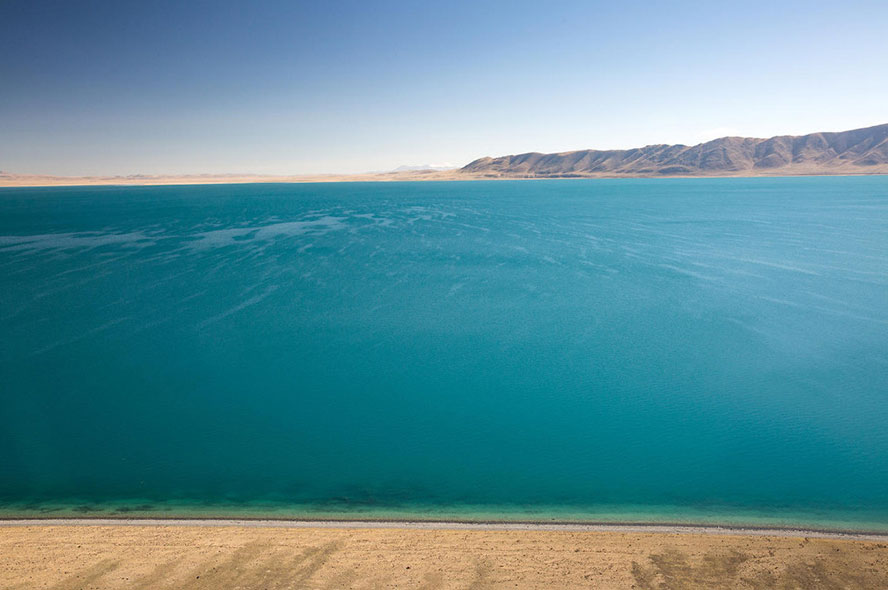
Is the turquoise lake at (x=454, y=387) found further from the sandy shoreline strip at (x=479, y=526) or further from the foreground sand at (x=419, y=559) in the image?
the foreground sand at (x=419, y=559)

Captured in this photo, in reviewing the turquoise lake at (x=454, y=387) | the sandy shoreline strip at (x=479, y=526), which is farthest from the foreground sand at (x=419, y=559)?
the turquoise lake at (x=454, y=387)

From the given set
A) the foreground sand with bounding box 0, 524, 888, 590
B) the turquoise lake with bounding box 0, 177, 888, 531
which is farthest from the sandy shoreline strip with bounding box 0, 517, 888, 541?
the turquoise lake with bounding box 0, 177, 888, 531

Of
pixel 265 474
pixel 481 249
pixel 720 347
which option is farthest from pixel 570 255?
pixel 265 474

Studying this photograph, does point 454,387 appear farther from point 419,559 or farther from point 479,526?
point 419,559

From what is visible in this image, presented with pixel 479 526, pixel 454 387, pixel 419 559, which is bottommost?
pixel 454 387

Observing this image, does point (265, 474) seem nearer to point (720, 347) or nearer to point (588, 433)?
point (588, 433)

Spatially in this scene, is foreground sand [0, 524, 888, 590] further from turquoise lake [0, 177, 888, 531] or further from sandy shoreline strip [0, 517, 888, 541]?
turquoise lake [0, 177, 888, 531]

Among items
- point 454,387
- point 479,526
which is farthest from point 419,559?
point 454,387
